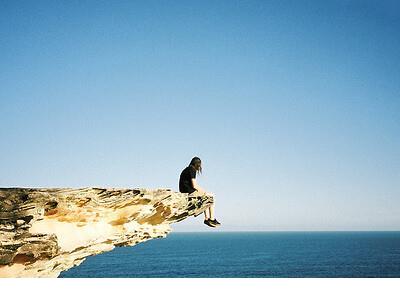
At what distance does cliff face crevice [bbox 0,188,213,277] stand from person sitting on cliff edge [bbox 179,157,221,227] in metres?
0.10

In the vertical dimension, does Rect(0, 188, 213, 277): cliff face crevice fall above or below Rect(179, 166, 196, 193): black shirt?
below

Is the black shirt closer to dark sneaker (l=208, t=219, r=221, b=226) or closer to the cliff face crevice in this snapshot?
the cliff face crevice

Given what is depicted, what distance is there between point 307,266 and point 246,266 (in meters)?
8.46

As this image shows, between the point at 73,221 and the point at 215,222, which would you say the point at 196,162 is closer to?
the point at 215,222

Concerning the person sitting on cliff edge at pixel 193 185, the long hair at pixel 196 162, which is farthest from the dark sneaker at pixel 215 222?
the long hair at pixel 196 162

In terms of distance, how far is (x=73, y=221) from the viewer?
613 cm

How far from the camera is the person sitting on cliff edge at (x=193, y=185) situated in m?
6.85

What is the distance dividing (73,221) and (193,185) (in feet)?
6.52

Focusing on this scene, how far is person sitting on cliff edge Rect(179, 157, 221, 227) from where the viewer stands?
6.85 m

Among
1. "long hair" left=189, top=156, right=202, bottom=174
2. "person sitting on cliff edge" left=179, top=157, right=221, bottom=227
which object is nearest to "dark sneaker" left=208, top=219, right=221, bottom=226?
"person sitting on cliff edge" left=179, top=157, right=221, bottom=227

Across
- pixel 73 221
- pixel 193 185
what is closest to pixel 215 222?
pixel 193 185
